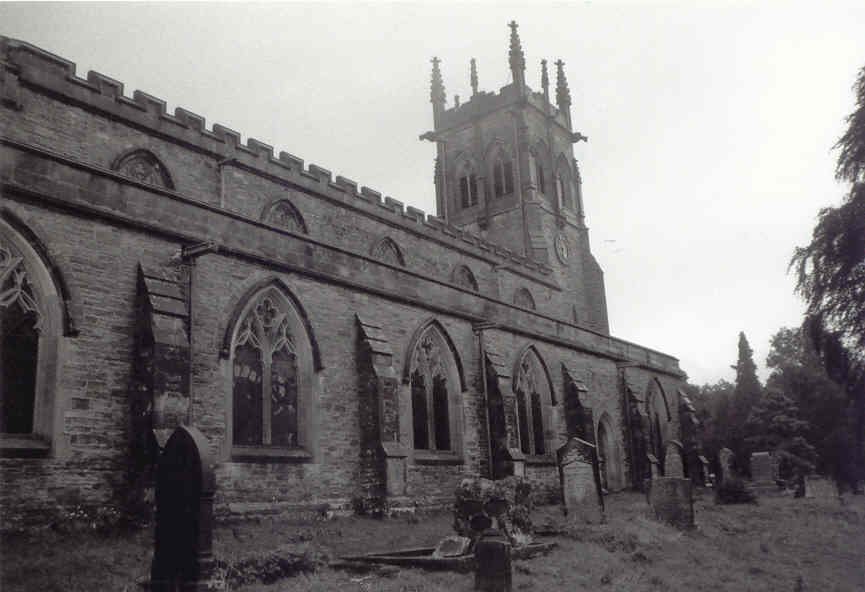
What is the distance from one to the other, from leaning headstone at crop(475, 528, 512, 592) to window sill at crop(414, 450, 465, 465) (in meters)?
8.06

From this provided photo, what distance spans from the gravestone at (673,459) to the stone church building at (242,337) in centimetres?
156

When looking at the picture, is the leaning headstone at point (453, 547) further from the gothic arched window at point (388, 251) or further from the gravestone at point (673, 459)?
the gravestone at point (673, 459)

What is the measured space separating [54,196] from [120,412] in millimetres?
3297

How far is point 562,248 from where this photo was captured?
131 ft

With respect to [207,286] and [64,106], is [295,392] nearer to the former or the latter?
[207,286]

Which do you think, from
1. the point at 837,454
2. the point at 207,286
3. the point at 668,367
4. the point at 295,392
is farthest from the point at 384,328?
the point at 837,454

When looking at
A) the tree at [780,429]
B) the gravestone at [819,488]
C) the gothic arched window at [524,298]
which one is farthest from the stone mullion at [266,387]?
the tree at [780,429]

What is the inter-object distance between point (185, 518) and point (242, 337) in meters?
6.44

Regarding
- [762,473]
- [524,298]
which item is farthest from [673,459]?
[524,298]

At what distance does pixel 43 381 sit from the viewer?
11.0 meters

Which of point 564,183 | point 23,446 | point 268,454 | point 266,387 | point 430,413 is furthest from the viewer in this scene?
point 564,183

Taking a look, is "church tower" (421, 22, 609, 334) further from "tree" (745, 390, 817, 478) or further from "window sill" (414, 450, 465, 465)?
"window sill" (414, 450, 465, 465)

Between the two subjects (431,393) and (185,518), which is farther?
(431,393)

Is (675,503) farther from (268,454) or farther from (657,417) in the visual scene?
(657,417)
